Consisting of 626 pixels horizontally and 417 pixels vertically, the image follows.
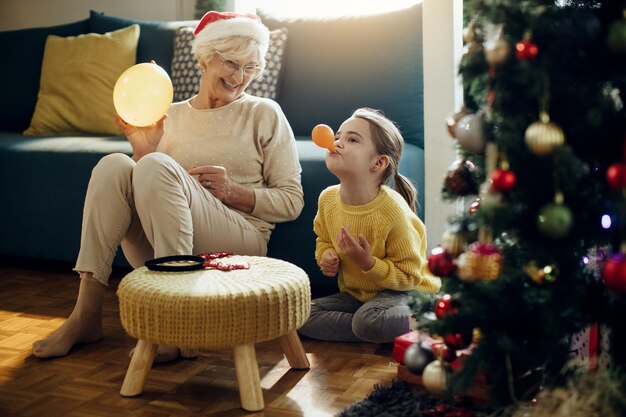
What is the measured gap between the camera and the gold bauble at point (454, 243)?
140 centimetres

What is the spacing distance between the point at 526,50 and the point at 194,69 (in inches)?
78.3

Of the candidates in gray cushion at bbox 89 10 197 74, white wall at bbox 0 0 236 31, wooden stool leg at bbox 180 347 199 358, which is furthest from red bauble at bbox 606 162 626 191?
white wall at bbox 0 0 236 31

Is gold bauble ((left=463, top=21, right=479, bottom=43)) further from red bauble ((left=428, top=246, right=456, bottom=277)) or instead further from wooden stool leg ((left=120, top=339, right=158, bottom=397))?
wooden stool leg ((left=120, top=339, right=158, bottom=397))

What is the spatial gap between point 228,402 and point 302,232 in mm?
787

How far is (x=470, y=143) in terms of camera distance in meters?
1.37

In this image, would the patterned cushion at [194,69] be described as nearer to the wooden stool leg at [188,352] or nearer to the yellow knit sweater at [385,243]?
the yellow knit sweater at [385,243]

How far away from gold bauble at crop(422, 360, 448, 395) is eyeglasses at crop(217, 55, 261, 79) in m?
1.11

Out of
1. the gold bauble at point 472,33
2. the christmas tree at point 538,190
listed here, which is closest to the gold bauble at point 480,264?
the christmas tree at point 538,190

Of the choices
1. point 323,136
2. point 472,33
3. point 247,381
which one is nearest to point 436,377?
point 247,381

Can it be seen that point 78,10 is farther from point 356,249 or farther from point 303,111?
point 356,249

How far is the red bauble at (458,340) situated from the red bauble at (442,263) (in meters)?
0.10

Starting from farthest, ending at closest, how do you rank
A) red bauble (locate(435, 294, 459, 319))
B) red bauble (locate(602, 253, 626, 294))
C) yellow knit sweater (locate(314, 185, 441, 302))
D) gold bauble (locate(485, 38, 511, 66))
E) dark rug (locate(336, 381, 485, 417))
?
yellow knit sweater (locate(314, 185, 441, 302)), dark rug (locate(336, 381, 485, 417)), red bauble (locate(435, 294, 459, 319)), gold bauble (locate(485, 38, 511, 66)), red bauble (locate(602, 253, 626, 294))

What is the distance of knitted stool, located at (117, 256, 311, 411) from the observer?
1682 mm

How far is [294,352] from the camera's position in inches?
77.4
